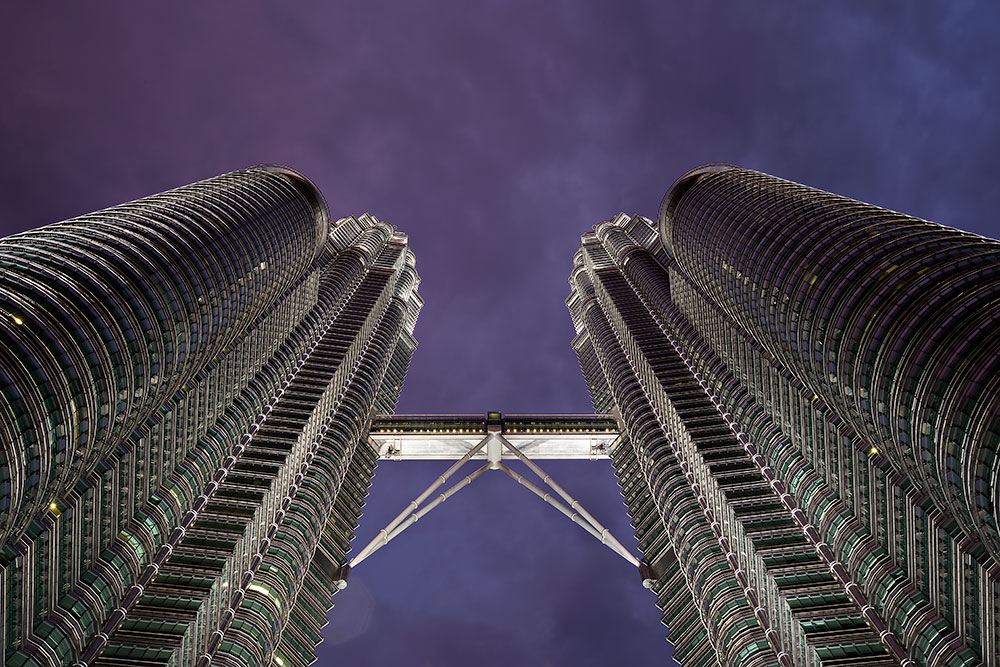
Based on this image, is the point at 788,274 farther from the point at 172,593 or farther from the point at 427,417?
the point at 427,417

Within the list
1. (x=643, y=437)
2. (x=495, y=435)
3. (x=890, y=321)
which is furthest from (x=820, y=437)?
(x=495, y=435)

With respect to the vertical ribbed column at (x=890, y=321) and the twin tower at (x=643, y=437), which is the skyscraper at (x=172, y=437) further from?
the vertical ribbed column at (x=890, y=321)

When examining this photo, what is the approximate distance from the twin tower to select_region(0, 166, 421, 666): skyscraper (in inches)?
14.0

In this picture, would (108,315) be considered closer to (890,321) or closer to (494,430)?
(890,321)

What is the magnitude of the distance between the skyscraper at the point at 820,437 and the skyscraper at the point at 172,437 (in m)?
59.3

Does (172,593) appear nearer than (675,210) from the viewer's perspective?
Yes

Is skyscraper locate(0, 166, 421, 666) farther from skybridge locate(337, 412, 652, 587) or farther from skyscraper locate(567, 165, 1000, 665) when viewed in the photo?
skyscraper locate(567, 165, 1000, 665)

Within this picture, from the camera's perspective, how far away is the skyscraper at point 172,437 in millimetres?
59594

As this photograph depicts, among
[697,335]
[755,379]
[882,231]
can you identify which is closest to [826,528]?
[755,379]

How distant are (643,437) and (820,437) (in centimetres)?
4475

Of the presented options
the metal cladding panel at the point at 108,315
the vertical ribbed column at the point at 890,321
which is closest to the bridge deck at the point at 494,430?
the metal cladding panel at the point at 108,315

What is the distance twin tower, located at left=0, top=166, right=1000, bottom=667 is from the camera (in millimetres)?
58438

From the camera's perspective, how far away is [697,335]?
5650 inches

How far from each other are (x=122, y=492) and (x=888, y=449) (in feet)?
274
